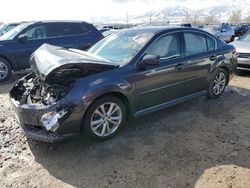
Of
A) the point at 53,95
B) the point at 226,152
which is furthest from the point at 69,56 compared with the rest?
the point at 226,152

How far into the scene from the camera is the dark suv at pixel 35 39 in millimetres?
8594

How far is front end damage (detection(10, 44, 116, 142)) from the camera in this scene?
376 cm

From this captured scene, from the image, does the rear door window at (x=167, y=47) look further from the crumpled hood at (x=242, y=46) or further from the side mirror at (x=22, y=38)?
the side mirror at (x=22, y=38)

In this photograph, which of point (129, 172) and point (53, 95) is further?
point (53, 95)

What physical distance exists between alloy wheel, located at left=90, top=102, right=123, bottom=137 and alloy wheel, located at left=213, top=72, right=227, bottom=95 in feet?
9.13

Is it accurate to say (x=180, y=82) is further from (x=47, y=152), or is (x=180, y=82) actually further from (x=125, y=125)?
(x=47, y=152)

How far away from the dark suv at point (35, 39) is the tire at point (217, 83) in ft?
16.3

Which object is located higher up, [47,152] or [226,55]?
[226,55]

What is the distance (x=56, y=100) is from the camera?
3818mm

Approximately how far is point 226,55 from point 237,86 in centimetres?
158

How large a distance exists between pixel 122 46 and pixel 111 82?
106cm

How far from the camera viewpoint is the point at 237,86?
7.47 m

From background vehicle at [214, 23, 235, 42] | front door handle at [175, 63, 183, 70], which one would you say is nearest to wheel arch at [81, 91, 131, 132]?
front door handle at [175, 63, 183, 70]

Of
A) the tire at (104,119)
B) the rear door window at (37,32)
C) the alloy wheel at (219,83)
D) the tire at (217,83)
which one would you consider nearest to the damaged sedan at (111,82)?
the tire at (104,119)
